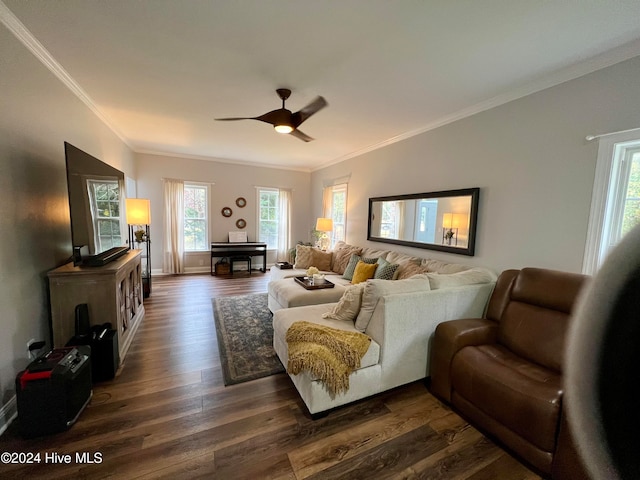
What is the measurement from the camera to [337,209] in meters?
5.55

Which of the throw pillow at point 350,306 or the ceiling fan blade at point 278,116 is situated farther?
the ceiling fan blade at point 278,116

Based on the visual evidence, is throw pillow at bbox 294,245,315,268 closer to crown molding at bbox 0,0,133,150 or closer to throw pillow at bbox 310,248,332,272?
throw pillow at bbox 310,248,332,272

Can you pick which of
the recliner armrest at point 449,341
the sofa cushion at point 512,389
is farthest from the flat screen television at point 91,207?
the sofa cushion at point 512,389

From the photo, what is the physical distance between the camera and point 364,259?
13.0 feet

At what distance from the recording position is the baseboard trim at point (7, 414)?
168 cm

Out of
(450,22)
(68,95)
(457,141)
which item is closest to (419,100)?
(457,141)

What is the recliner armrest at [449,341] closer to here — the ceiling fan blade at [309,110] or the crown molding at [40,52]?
the ceiling fan blade at [309,110]

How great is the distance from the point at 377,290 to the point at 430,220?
5.65 feet

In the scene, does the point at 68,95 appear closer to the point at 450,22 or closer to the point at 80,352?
the point at 80,352

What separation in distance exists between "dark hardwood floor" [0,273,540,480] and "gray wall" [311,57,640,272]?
1557 millimetres

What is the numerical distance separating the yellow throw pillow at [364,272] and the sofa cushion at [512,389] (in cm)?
160

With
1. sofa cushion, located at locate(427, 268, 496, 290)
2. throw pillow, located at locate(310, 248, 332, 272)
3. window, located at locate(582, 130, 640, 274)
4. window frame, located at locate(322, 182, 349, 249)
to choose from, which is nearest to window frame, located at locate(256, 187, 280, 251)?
window frame, located at locate(322, 182, 349, 249)

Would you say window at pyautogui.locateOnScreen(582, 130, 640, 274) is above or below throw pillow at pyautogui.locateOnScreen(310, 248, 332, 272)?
above

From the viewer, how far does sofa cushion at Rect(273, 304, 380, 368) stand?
2.00 m
